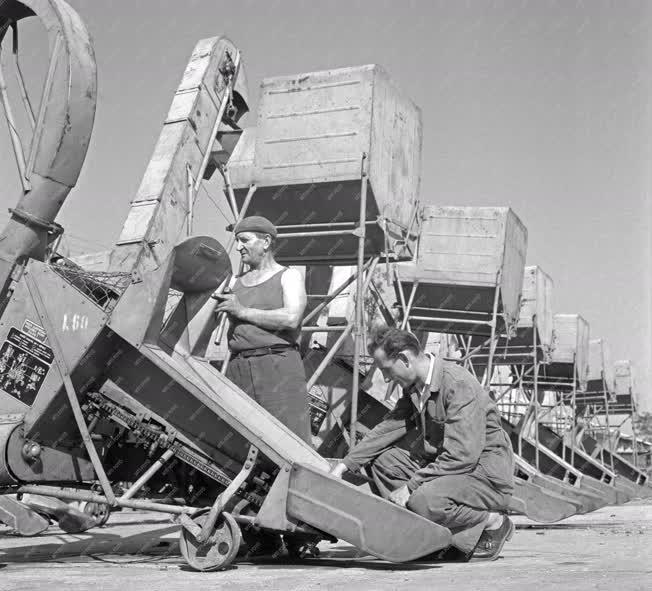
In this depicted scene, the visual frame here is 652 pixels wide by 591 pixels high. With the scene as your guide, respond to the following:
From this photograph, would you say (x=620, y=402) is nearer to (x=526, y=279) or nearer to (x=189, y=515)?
(x=526, y=279)

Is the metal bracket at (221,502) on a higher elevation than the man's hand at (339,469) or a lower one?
lower

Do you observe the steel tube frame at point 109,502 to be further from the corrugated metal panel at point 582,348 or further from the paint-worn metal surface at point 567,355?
the corrugated metal panel at point 582,348

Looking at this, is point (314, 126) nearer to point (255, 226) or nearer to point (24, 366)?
point (255, 226)

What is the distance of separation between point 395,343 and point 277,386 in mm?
761

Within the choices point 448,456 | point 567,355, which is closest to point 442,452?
point 448,456

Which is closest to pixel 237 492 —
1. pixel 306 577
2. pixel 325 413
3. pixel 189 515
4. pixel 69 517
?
pixel 189 515

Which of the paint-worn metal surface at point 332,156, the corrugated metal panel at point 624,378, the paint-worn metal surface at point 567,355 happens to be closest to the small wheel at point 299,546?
the paint-worn metal surface at point 332,156

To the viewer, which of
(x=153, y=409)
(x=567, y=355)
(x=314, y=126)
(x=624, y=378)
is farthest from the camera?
(x=624, y=378)

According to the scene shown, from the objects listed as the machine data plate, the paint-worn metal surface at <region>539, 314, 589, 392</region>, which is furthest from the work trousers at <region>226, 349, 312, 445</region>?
the paint-worn metal surface at <region>539, 314, 589, 392</region>

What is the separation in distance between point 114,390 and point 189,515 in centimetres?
70

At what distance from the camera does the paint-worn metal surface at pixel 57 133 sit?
430 centimetres

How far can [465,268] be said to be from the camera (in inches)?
471

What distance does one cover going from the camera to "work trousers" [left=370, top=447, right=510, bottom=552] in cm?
387

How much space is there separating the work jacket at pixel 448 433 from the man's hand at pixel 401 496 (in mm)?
45
